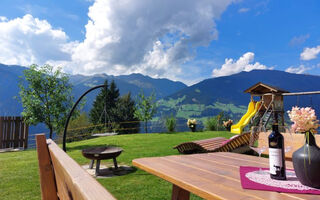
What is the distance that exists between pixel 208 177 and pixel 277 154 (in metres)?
0.35

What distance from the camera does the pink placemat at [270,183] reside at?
2.89ft

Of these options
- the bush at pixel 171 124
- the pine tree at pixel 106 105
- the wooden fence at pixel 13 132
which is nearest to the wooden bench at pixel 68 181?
the wooden fence at pixel 13 132

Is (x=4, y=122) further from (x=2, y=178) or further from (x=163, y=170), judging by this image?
(x=163, y=170)

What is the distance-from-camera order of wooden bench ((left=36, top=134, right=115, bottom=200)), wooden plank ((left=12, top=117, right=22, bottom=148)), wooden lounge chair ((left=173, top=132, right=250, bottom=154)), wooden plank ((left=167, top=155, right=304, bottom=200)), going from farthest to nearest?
wooden plank ((left=12, top=117, right=22, bottom=148)) → wooden lounge chair ((left=173, top=132, right=250, bottom=154)) → wooden plank ((left=167, top=155, right=304, bottom=200)) → wooden bench ((left=36, top=134, right=115, bottom=200))

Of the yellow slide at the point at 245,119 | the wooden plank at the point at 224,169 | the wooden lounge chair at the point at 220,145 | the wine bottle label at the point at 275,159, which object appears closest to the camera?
the wooden plank at the point at 224,169

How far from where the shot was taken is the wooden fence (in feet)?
31.6

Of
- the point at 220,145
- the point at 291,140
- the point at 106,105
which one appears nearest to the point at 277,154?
the point at 291,140

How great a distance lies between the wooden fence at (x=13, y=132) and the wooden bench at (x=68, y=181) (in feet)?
33.9

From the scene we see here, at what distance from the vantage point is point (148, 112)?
47.2 feet

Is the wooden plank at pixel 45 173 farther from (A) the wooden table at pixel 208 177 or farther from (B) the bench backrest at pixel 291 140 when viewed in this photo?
(B) the bench backrest at pixel 291 140

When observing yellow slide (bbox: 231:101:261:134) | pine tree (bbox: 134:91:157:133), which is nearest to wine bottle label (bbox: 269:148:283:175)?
yellow slide (bbox: 231:101:261:134)

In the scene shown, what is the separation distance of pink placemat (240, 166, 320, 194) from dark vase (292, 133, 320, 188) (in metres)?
0.03

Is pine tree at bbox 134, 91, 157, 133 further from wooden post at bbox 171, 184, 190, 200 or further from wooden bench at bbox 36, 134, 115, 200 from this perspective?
wooden bench at bbox 36, 134, 115, 200

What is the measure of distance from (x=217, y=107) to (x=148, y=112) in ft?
349
